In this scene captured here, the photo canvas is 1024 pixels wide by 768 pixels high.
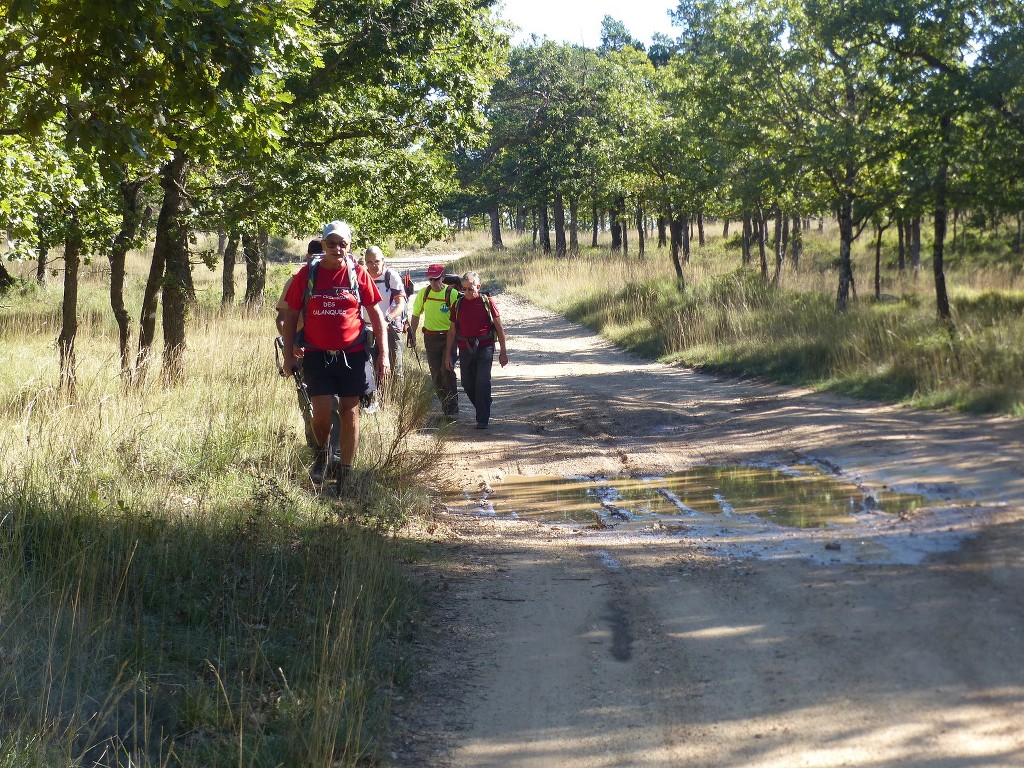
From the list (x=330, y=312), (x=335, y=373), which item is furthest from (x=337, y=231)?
(x=335, y=373)

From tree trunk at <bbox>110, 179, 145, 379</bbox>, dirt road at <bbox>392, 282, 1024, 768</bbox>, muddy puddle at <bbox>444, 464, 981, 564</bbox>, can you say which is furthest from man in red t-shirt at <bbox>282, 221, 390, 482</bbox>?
tree trunk at <bbox>110, 179, 145, 379</bbox>

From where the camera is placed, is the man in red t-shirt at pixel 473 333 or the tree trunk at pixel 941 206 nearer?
the man in red t-shirt at pixel 473 333

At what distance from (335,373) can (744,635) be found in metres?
3.78

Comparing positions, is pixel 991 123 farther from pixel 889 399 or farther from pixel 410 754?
pixel 410 754

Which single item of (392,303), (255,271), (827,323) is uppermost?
(255,271)

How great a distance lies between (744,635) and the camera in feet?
15.2

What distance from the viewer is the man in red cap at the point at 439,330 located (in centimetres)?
1222

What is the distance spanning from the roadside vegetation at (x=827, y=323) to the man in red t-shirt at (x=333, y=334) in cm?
615

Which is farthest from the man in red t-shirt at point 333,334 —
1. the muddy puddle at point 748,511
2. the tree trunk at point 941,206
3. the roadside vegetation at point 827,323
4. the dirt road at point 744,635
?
the tree trunk at point 941,206

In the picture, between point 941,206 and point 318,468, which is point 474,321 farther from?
point 941,206

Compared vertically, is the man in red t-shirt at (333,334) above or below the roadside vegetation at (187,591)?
above

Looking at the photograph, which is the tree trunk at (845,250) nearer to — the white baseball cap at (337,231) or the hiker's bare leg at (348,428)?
the hiker's bare leg at (348,428)

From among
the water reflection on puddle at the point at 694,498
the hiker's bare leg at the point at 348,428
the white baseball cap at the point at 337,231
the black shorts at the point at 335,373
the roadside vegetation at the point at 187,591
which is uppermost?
the white baseball cap at the point at 337,231

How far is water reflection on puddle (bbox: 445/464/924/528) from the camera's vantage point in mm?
6918
